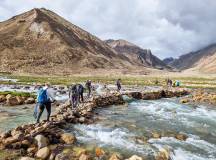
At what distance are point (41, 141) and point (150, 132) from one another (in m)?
8.89

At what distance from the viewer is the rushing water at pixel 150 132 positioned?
1879cm

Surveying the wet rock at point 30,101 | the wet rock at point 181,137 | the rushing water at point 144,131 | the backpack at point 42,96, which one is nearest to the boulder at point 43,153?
the rushing water at point 144,131

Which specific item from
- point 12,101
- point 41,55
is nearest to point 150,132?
point 12,101

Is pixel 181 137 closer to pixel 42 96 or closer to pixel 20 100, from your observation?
pixel 42 96

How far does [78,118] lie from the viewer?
25.2 metres

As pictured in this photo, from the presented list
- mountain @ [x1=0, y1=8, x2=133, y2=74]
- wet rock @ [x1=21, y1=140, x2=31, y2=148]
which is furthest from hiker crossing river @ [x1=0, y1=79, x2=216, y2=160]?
mountain @ [x1=0, y1=8, x2=133, y2=74]

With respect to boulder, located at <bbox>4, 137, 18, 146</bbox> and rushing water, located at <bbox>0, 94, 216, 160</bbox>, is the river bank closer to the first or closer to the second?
boulder, located at <bbox>4, 137, 18, 146</bbox>

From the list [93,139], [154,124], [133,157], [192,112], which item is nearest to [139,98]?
[192,112]

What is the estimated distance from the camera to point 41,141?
17234mm

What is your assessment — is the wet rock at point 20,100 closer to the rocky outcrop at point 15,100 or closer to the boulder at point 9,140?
the rocky outcrop at point 15,100

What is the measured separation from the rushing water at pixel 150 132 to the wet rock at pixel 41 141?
2.57 meters

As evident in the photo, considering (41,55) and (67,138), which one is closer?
(67,138)

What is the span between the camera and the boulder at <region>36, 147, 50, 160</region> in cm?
1605

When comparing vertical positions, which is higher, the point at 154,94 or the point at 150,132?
the point at 154,94
